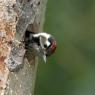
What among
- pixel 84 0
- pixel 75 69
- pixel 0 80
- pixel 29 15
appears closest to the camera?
pixel 0 80

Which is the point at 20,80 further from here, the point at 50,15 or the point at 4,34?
the point at 50,15

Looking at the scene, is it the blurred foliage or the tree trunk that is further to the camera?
the blurred foliage

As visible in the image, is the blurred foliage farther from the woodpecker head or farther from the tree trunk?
the tree trunk

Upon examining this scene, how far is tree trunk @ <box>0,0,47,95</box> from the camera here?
3.58m

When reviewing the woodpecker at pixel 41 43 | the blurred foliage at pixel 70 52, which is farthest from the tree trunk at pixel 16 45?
the blurred foliage at pixel 70 52

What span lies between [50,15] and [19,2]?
11.0 ft

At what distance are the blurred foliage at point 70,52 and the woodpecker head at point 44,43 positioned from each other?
2.53m

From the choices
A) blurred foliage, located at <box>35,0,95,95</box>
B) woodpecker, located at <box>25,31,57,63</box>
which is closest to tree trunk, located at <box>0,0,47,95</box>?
woodpecker, located at <box>25,31,57,63</box>

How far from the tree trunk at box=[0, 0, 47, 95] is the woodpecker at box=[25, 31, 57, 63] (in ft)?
0.14

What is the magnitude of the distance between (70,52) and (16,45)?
3.34 metres

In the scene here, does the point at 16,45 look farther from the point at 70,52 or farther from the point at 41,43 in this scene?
the point at 70,52

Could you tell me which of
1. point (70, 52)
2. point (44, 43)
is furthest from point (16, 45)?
point (70, 52)

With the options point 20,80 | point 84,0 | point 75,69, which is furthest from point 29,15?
point 84,0

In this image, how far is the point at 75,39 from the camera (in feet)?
23.7
